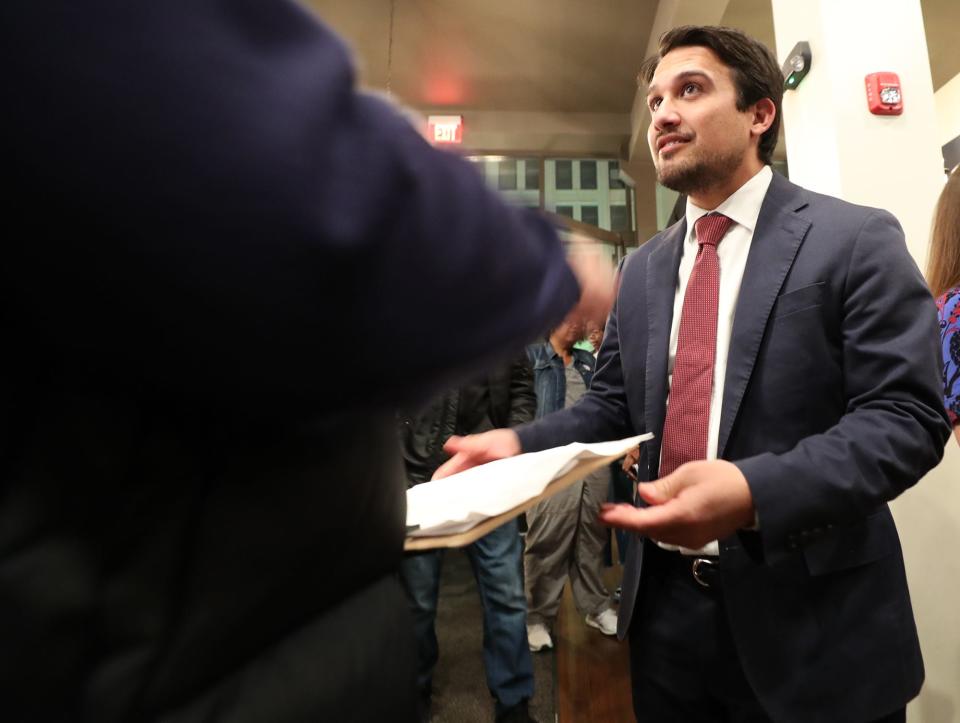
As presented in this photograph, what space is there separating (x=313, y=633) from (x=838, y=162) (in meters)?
2.16

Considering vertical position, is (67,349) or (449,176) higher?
(449,176)

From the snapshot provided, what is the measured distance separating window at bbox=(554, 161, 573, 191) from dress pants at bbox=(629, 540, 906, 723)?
6317 millimetres

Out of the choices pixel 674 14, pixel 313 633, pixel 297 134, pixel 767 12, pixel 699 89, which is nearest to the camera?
pixel 297 134

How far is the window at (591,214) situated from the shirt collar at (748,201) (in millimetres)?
5951

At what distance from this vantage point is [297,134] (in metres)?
0.24

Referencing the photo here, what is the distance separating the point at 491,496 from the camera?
0.50 m

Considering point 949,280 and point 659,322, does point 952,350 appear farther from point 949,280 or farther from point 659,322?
Answer: point 659,322

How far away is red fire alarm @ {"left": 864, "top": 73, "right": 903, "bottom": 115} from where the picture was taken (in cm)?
184

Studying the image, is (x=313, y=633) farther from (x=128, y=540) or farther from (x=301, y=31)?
(x=301, y=31)

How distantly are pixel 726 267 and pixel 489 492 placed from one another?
77 centimetres

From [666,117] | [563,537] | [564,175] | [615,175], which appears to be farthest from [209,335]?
[615,175]

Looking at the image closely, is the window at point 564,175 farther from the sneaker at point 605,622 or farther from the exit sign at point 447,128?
the sneaker at point 605,622

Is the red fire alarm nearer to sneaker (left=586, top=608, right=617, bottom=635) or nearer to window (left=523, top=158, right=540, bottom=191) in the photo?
sneaker (left=586, top=608, right=617, bottom=635)

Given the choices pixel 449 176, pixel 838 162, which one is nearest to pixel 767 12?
pixel 838 162
